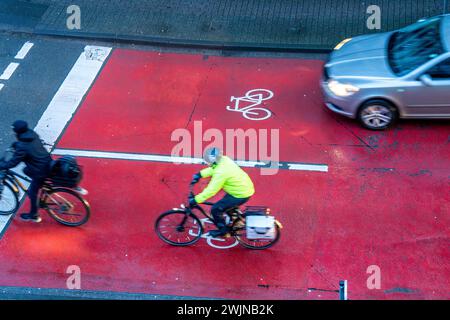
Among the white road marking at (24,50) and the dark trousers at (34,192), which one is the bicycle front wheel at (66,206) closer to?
the dark trousers at (34,192)

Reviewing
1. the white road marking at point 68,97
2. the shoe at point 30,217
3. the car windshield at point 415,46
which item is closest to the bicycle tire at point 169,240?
the shoe at point 30,217

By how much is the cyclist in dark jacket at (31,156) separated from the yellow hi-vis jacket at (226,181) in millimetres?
2487

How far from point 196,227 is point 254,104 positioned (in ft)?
12.3

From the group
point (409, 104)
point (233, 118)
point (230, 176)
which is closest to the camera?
point (230, 176)

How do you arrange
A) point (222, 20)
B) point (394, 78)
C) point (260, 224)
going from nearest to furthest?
point (260, 224)
point (394, 78)
point (222, 20)

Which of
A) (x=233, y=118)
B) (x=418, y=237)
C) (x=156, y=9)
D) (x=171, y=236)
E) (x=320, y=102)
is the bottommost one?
(x=171, y=236)

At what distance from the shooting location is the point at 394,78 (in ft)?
36.7

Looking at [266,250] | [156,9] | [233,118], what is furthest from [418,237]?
[156,9]

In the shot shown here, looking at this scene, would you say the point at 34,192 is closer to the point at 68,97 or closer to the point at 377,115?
the point at 68,97

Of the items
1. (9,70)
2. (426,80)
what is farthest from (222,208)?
(9,70)

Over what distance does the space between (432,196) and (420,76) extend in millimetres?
2199

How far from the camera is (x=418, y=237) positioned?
9789mm

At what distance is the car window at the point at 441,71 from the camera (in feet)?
35.9
